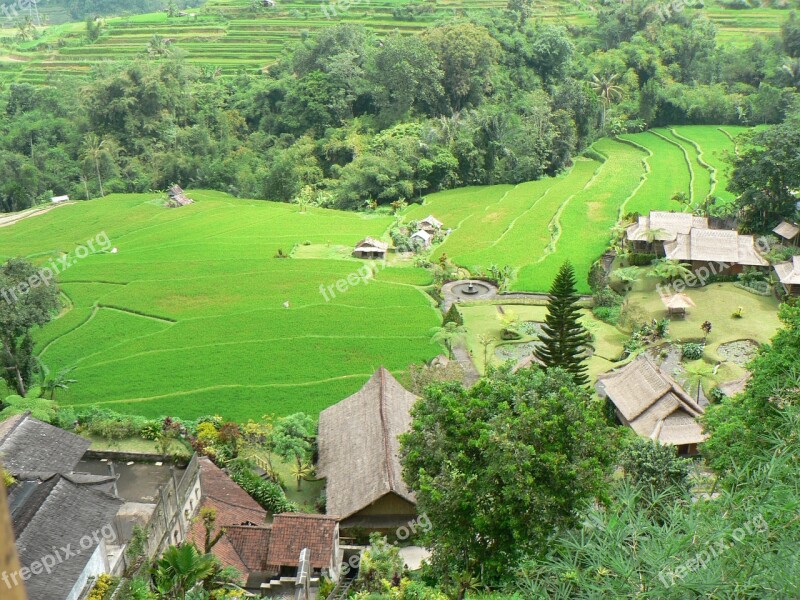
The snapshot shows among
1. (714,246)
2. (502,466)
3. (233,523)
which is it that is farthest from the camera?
(714,246)

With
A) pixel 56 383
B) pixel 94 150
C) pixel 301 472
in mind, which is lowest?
pixel 301 472

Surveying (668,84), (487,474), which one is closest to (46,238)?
(487,474)

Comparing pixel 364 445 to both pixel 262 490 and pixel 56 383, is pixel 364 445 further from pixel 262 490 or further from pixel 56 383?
pixel 56 383

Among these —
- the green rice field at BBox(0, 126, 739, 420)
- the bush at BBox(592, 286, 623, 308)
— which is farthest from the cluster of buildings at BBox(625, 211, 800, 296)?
the bush at BBox(592, 286, 623, 308)

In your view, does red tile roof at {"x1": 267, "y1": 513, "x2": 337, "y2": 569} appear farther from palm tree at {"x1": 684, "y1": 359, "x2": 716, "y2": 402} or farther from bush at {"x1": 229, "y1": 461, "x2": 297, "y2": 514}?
palm tree at {"x1": 684, "y1": 359, "x2": 716, "y2": 402}

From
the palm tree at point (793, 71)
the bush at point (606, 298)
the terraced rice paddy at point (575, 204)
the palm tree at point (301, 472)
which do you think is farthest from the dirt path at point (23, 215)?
the palm tree at point (793, 71)

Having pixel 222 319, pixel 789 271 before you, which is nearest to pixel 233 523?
pixel 222 319

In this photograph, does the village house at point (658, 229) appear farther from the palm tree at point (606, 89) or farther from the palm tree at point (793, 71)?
the palm tree at point (793, 71)
